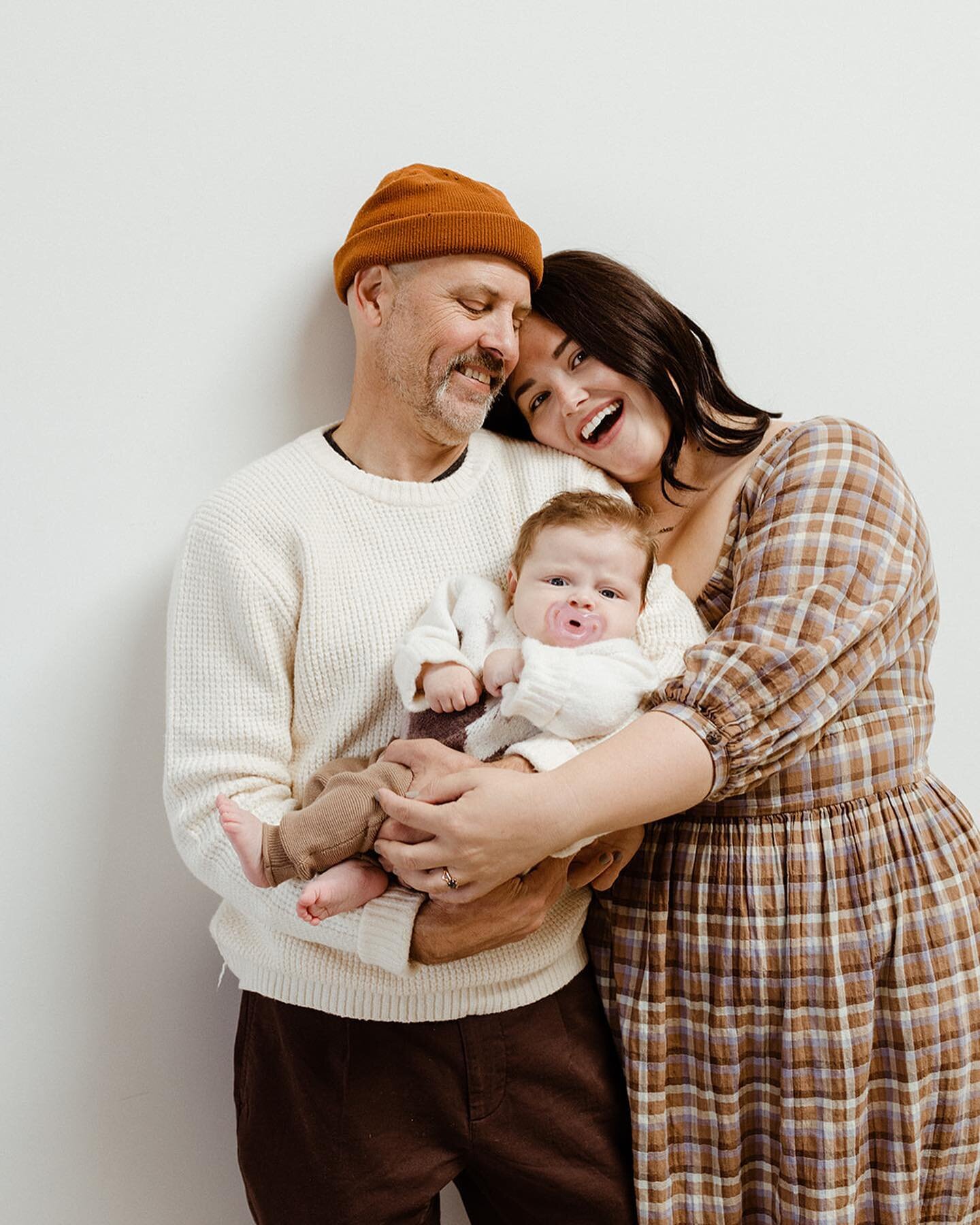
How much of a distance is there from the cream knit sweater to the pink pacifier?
12 centimetres

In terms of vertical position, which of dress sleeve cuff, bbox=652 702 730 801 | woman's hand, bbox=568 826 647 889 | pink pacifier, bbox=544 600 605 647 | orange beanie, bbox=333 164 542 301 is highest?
orange beanie, bbox=333 164 542 301

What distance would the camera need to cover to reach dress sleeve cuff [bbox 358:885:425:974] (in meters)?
1.35

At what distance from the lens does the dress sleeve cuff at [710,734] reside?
4.57 feet

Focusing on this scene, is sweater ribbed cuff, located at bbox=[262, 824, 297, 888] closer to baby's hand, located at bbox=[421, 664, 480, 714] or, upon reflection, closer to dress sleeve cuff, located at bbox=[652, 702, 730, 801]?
baby's hand, located at bbox=[421, 664, 480, 714]

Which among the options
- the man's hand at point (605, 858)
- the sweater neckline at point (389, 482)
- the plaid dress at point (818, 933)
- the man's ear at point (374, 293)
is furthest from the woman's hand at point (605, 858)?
the man's ear at point (374, 293)

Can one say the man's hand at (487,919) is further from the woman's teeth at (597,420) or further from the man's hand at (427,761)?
the woman's teeth at (597,420)

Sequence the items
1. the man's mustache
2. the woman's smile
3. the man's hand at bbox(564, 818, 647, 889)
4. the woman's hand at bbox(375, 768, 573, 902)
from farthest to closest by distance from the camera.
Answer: the woman's smile < the man's mustache < the man's hand at bbox(564, 818, 647, 889) < the woman's hand at bbox(375, 768, 573, 902)

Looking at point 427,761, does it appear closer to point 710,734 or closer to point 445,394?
point 710,734

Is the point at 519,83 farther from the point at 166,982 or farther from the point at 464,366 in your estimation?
the point at 166,982

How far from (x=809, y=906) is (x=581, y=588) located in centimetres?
55

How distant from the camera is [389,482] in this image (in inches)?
64.7

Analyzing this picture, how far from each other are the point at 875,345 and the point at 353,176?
105 cm

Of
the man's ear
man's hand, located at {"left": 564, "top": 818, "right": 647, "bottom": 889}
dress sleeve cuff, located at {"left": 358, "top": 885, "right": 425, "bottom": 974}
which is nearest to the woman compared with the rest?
man's hand, located at {"left": 564, "top": 818, "right": 647, "bottom": 889}

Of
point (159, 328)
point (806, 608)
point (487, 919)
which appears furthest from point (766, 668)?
point (159, 328)
